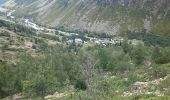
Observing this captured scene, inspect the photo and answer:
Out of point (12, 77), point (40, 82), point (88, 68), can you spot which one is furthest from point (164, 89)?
point (12, 77)

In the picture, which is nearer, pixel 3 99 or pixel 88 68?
pixel 88 68

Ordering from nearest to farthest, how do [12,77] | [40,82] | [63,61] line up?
[40,82], [12,77], [63,61]

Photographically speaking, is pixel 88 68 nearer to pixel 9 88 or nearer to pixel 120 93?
pixel 120 93

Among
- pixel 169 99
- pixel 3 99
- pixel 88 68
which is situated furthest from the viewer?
pixel 3 99

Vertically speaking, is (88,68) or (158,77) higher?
(88,68)

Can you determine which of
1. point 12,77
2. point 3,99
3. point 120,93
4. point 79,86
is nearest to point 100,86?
point 120,93

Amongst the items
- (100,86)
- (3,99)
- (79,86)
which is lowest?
(3,99)

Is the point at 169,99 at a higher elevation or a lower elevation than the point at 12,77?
higher

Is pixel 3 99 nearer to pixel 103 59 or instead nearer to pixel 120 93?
pixel 103 59

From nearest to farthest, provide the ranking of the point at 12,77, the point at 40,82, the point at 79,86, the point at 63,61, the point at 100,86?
the point at 100,86 → the point at 40,82 → the point at 79,86 → the point at 12,77 → the point at 63,61
